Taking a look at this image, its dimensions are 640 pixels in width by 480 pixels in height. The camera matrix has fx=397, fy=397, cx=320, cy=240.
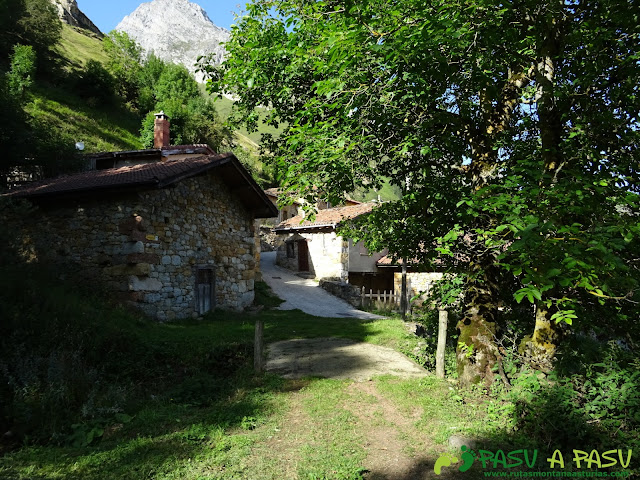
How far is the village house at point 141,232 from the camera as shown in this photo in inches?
392

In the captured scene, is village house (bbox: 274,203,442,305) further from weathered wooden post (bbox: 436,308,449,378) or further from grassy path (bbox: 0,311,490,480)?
grassy path (bbox: 0,311,490,480)

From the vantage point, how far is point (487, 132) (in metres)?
6.39

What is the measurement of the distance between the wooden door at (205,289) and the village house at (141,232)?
3cm

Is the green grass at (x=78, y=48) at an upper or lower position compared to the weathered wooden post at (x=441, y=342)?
upper

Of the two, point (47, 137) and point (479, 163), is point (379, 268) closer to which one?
point (479, 163)

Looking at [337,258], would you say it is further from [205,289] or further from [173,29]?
[173,29]

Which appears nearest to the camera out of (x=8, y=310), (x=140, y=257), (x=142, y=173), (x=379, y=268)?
(x=8, y=310)

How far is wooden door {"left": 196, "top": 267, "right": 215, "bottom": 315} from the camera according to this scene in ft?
38.9

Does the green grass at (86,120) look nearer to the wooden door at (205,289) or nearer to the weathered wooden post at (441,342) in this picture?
the wooden door at (205,289)

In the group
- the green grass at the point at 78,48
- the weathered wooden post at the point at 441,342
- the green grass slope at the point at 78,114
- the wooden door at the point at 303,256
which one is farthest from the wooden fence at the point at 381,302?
the green grass at the point at 78,48

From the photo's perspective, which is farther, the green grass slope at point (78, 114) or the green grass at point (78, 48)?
the green grass at point (78, 48)

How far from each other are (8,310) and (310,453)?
5914 mm

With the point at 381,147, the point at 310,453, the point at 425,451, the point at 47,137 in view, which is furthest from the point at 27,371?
the point at 47,137

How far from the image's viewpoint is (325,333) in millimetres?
10461
